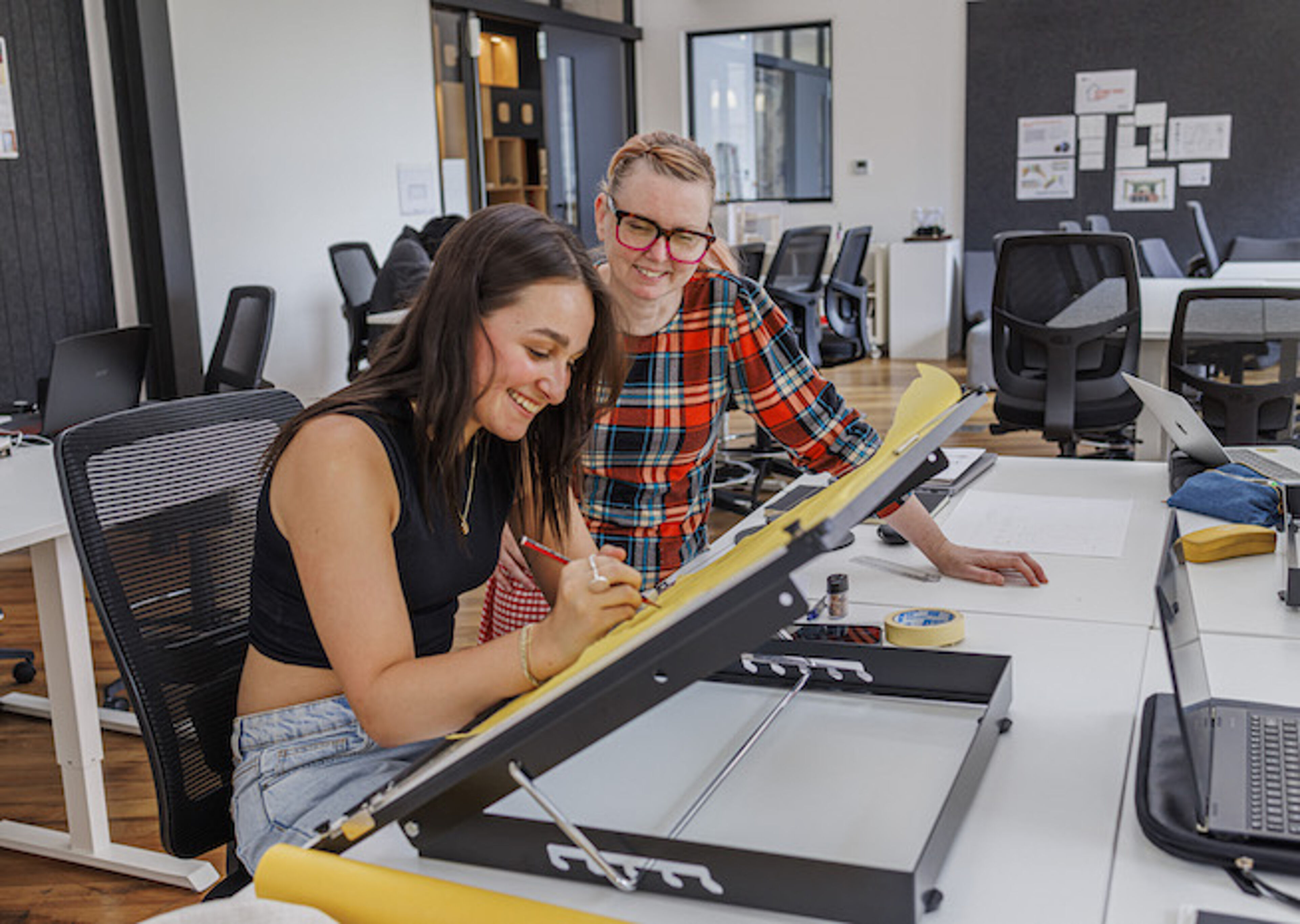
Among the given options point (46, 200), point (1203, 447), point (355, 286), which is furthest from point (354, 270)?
point (1203, 447)

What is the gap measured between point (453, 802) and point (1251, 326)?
354 cm

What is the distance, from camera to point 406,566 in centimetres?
139

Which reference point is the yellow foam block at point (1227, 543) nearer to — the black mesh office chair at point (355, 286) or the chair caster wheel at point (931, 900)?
the chair caster wheel at point (931, 900)

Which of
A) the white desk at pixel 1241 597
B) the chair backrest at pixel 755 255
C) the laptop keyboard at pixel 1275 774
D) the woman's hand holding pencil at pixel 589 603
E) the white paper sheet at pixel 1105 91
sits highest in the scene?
the white paper sheet at pixel 1105 91

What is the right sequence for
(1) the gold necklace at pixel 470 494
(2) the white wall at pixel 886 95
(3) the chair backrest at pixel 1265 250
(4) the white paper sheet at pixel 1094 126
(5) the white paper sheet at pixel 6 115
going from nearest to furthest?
(1) the gold necklace at pixel 470 494 < (5) the white paper sheet at pixel 6 115 < (3) the chair backrest at pixel 1265 250 < (4) the white paper sheet at pixel 1094 126 < (2) the white wall at pixel 886 95

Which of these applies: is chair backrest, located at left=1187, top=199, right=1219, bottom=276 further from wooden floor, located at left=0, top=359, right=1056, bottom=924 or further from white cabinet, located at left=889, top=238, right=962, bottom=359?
wooden floor, located at left=0, top=359, right=1056, bottom=924

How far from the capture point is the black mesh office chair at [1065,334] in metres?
4.30

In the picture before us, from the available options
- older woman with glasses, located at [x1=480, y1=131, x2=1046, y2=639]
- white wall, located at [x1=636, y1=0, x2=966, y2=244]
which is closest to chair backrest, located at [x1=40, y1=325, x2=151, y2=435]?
older woman with glasses, located at [x1=480, y1=131, x2=1046, y2=639]

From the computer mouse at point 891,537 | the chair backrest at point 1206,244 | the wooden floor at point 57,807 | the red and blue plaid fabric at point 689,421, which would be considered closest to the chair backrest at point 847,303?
the chair backrest at point 1206,244

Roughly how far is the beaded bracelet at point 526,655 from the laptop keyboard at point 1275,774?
585mm

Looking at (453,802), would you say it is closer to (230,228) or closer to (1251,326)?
(1251,326)

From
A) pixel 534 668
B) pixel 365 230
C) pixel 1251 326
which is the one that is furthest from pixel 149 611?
pixel 365 230

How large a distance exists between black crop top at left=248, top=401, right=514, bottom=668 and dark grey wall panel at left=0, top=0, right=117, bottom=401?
4608mm

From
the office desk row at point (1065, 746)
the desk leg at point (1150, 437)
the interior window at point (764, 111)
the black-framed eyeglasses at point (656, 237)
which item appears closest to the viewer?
the office desk row at point (1065, 746)
